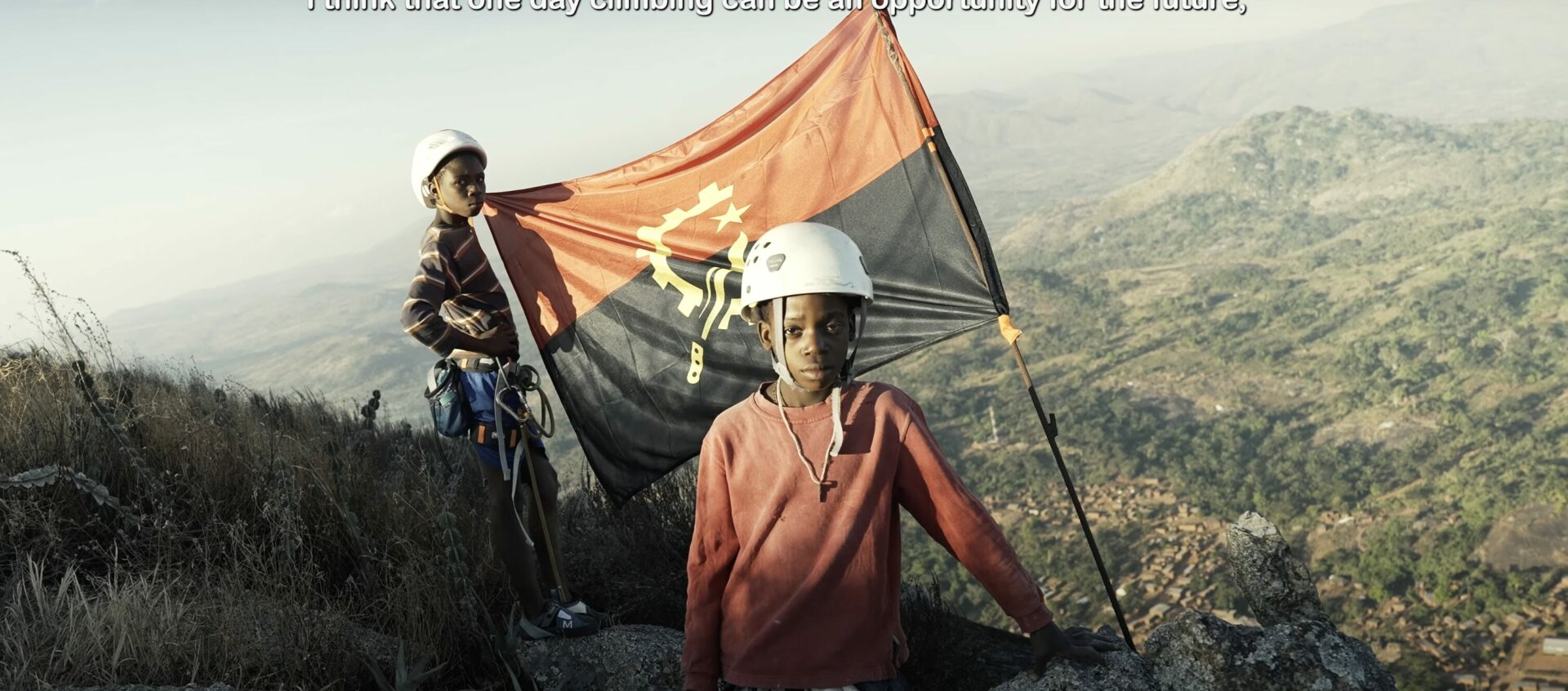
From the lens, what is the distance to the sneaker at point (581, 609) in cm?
352

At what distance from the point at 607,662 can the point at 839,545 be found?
1.71 m

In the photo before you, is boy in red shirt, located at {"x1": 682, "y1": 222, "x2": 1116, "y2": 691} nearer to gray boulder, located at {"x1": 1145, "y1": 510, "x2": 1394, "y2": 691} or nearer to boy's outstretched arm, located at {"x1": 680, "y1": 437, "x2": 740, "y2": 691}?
boy's outstretched arm, located at {"x1": 680, "y1": 437, "x2": 740, "y2": 691}

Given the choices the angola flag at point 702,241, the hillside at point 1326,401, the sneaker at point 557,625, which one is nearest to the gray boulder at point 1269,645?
the angola flag at point 702,241

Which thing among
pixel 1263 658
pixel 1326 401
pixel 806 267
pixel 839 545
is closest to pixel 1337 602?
pixel 1326 401

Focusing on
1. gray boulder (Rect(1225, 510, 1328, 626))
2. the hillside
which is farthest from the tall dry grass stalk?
the hillside

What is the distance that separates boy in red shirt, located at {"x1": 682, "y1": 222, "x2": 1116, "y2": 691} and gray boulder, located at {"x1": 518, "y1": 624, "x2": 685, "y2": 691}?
1313 millimetres

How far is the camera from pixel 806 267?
6.41 feet

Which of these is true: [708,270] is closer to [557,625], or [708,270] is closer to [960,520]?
[557,625]

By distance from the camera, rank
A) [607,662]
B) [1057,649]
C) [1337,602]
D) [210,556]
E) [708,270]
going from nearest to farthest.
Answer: [1057,649], [607,662], [210,556], [708,270], [1337,602]

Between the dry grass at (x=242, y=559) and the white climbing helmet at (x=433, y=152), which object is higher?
the white climbing helmet at (x=433, y=152)

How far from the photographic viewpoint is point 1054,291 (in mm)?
133875

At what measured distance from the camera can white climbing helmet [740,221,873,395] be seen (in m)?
1.95

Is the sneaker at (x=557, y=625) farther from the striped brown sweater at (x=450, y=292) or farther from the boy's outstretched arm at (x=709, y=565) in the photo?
the boy's outstretched arm at (x=709, y=565)

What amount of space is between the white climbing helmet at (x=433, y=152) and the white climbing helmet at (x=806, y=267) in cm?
185
